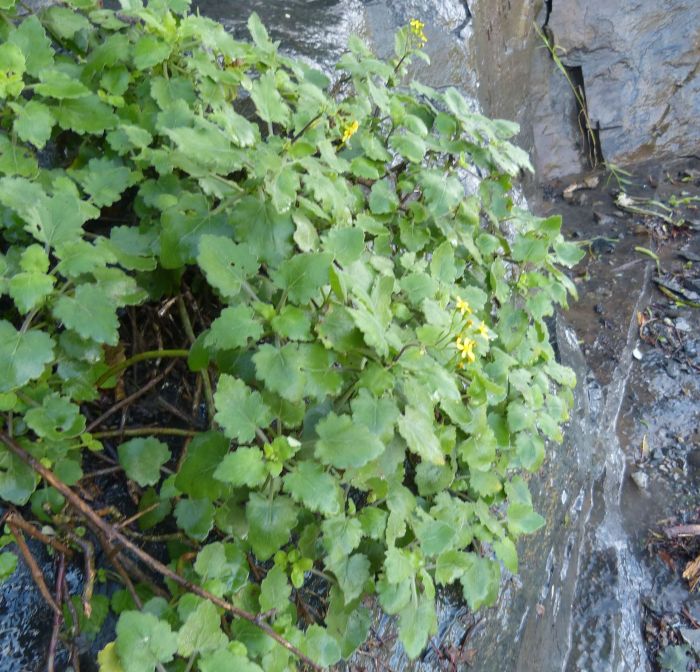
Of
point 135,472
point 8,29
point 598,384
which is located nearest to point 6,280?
point 135,472

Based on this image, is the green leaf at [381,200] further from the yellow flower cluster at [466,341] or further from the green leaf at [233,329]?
the green leaf at [233,329]

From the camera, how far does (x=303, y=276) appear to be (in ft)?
4.54

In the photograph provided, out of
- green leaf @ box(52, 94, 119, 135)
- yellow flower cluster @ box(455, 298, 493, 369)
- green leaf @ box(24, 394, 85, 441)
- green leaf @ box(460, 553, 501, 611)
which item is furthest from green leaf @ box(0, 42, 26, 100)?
green leaf @ box(460, 553, 501, 611)

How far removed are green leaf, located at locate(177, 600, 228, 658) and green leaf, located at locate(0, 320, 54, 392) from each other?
56cm

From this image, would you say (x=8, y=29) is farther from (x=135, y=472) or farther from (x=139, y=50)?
(x=135, y=472)

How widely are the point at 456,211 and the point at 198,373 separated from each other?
1.00 m

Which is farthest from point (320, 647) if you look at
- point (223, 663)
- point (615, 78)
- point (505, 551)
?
point (615, 78)

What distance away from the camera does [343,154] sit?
208 cm

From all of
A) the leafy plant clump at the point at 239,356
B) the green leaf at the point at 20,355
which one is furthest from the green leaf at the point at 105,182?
the green leaf at the point at 20,355

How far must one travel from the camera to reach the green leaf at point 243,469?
1.28 meters

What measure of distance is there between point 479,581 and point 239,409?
3.11 ft

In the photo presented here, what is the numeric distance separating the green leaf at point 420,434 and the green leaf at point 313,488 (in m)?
0.20

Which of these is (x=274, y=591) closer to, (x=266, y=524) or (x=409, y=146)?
(x=266, y=524)

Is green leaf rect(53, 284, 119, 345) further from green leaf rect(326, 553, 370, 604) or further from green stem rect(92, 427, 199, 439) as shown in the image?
green leaf rect(326, 553, 370, 604)
